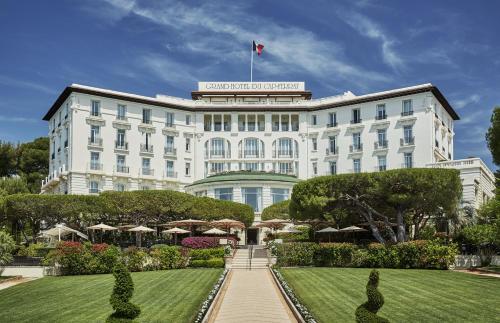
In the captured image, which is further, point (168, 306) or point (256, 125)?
point (256, 125)

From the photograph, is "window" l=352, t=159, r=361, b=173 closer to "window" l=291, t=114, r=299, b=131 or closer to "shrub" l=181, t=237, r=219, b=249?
"window" l=291, t=114, r=299, b=131

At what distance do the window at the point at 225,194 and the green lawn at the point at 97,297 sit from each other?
96.4ft

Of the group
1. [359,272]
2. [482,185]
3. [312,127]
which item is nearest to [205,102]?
[312,127]

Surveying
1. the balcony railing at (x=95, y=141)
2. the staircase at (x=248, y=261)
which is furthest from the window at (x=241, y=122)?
the staircase at (x=248, y=261)

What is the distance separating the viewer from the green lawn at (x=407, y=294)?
22.6 meters

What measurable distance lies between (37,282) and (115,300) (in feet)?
78.1

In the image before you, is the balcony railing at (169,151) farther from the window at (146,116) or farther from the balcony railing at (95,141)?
the balcony railing at (95,141)

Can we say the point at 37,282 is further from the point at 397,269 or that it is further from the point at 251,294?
the point at 397,269

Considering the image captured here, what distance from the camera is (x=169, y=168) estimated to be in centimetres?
8006

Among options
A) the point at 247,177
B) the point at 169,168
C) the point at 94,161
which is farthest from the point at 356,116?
the point at 94,161

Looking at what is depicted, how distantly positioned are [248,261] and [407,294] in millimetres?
19896

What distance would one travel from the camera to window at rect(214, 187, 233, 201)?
69312 mm

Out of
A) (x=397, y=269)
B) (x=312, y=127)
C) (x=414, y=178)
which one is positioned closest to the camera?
(x=397, y=269)

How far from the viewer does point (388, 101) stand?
77.1 metres
